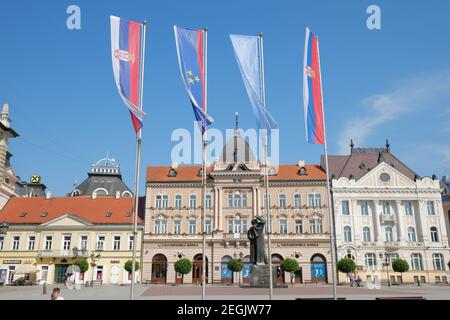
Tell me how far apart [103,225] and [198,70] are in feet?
123

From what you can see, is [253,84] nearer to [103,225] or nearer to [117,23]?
[117,23]

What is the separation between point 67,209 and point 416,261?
4665cm

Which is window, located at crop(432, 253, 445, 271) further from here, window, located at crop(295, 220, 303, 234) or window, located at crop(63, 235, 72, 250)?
window, located at crop(63, 235, 72, 250)

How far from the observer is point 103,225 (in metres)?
51.5

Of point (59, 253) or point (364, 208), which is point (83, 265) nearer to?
point (59, 253)

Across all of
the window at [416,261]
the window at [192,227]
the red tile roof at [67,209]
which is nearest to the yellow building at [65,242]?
the red tile roof at [67,209]

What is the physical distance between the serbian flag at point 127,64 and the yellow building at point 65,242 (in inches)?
1368

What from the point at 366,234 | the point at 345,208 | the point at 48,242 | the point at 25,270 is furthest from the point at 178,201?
the point at 366,234

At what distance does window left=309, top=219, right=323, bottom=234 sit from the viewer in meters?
51.8

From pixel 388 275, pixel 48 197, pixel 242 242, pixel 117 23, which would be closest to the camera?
pixel 117 23

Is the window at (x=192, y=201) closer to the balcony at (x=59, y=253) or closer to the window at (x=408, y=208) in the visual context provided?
the balcony at (x=59, y=253)

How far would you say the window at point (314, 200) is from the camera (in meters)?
52.6

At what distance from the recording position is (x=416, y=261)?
50.8 metres

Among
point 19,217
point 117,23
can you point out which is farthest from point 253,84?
point 19,217
